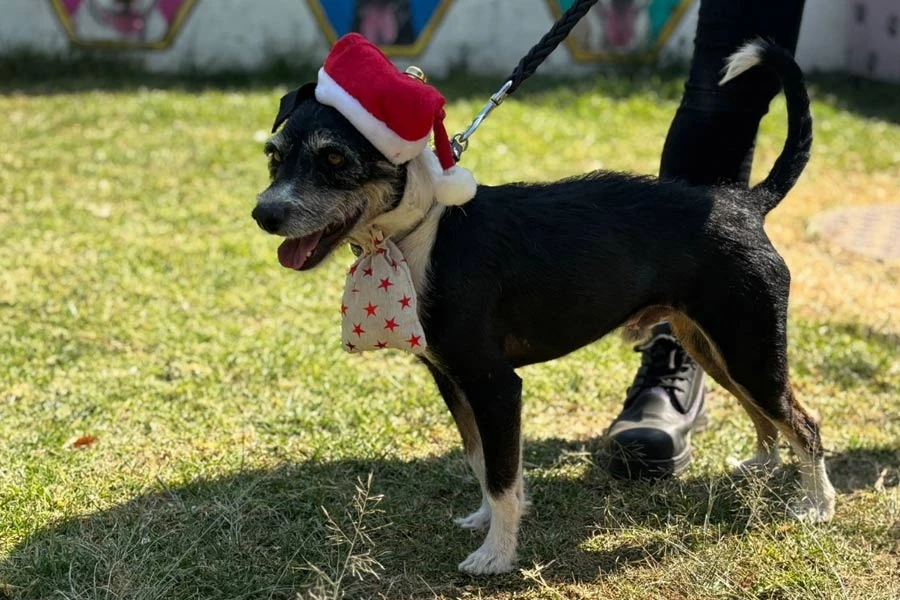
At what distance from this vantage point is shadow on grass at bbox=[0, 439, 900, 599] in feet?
9.61

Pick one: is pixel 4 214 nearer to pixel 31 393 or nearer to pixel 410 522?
pixel 31 393

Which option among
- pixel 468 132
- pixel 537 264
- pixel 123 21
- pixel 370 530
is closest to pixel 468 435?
pixel 370 530

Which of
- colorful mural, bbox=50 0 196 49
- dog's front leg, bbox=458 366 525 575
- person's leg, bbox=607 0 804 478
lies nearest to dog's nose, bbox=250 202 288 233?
dog's front leg, bbox=458 366 525 575

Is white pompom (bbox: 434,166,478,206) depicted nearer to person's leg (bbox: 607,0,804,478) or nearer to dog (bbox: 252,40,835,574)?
dog (bbox: 252,40,835,574)

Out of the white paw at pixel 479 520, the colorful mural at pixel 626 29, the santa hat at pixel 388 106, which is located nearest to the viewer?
the santa hat at pixel 388 106

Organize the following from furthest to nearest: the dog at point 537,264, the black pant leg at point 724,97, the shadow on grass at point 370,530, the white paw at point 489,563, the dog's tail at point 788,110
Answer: the black pant leg at point 724,97
the dog's tail at point 788,110
the white paw at point 489,563
the shadow on grass at point 370,530
the dog at point 537,264

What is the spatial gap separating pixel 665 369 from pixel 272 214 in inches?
72.9

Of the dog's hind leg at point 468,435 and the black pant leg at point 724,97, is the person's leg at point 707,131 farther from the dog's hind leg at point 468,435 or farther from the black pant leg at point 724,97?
the dog's hind leg at point 468,435

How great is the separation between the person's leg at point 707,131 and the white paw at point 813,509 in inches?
17.3

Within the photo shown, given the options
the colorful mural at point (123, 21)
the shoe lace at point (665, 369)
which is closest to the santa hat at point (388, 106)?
the shoe lace at point (665, 369)

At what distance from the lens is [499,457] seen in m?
3.00

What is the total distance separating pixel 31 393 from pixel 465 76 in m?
7.97

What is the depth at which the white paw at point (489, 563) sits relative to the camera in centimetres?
305

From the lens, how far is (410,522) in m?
3.35
